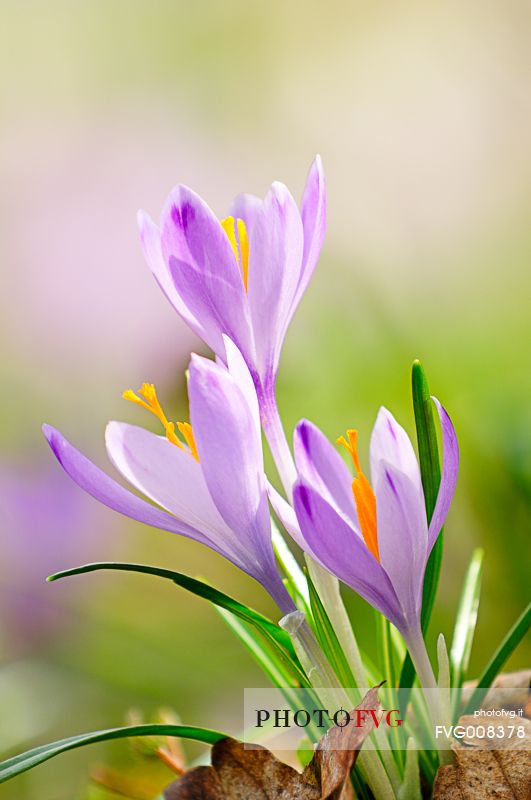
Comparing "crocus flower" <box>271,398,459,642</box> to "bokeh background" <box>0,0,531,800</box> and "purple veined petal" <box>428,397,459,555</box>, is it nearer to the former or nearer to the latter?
"purple veined petal" <box>428,397,459,555</box>

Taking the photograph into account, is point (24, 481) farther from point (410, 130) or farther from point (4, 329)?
point (410, 130)

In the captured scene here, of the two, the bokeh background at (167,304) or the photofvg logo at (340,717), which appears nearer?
the photofvg logo at (340,717)

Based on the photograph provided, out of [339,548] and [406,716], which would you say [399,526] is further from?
[406,716]

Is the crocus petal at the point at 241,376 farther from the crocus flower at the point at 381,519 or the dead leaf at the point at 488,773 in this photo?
the dead leaf at the point at 488,773

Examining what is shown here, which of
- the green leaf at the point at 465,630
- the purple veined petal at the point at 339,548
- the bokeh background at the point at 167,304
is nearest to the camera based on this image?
the purple veined petal at the point at 339,548

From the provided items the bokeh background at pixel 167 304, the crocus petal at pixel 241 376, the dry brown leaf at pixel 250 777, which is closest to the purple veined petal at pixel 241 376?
the crocus petal at pixel 241 376

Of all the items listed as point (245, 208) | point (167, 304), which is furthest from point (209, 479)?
point (167, 304)

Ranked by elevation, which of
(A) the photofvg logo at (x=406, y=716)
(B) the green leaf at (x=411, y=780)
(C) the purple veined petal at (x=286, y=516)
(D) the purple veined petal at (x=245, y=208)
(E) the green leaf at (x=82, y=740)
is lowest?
(B) the green leaf at (x=411, y=780)

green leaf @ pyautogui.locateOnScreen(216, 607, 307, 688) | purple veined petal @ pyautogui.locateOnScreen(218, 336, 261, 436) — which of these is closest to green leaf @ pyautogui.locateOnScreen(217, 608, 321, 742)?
green leaf @ pyautogui.locateOnScreen(216, 607, 307, 688)
